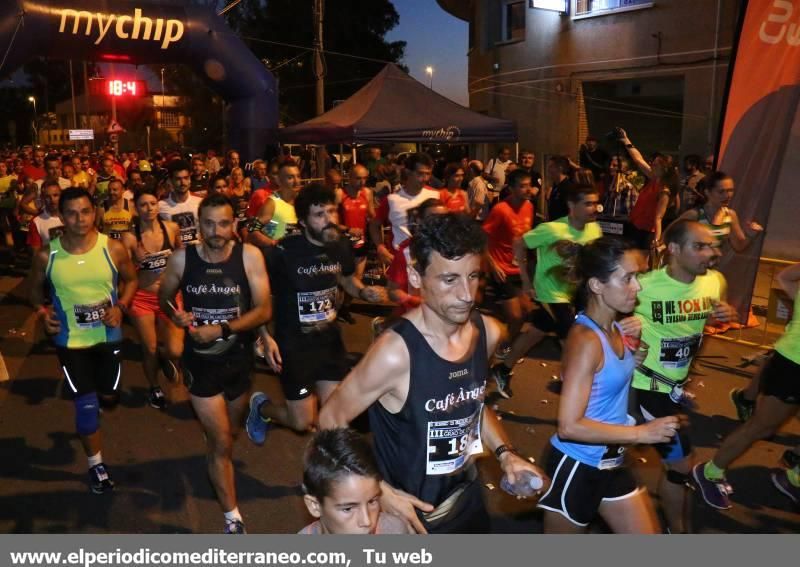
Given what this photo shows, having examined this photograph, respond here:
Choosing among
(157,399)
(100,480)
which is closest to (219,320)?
(100,480)

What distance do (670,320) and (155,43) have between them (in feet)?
42.2

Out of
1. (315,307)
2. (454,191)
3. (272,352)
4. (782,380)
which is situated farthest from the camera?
(454,191)

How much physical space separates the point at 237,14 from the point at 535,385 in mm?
35485

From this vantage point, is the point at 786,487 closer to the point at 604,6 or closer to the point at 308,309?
the point at 308,309

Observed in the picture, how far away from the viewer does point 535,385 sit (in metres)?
7.21

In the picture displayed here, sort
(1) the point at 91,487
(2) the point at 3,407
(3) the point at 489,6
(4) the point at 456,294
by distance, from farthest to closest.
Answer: (3) the point at 489,6
(2) the point at 3,407
(1) the point at 91,487
(4) the point at 456,294

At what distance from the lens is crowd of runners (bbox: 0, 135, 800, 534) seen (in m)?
2.71

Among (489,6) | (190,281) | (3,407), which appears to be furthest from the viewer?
(489,6)

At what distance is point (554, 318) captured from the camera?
6.53 meters

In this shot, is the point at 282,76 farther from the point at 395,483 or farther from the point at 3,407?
the point at 395,483

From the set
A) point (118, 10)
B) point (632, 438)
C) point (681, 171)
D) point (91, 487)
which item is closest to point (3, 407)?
point (91, 487)

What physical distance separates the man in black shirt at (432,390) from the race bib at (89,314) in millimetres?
2845

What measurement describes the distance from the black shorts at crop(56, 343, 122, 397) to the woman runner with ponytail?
10.4 ft

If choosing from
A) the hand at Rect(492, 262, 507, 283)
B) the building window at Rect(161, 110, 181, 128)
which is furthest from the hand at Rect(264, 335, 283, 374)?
the building window at Rect(161, 110, 181, 128)
